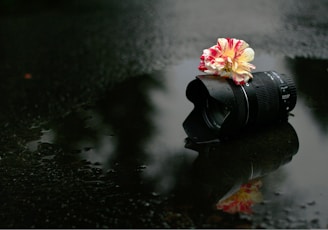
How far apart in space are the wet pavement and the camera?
82mm

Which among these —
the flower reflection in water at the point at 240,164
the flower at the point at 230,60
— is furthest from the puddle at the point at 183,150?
the flower at the point at 230,60

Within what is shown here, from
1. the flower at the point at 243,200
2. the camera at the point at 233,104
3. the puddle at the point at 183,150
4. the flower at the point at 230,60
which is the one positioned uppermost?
the flower at the point at 230,60

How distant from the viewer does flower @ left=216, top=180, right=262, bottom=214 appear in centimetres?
246

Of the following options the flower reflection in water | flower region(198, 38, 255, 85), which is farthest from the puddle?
flower region(198, 38, 255, 85)

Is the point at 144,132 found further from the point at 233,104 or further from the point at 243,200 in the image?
the point at 243,200

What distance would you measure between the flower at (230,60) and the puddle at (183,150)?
1.22ft

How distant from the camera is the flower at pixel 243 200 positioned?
8.05ft

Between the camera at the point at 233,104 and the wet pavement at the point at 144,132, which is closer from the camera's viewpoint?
the wet pavement at the point at 144,132

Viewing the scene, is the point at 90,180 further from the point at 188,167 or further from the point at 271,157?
the point at 271,157

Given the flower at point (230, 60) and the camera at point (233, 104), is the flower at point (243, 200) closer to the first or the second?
the camera at point (233, 104)

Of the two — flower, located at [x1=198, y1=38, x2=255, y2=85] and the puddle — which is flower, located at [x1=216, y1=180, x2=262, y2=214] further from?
flower, located at [x1=198, y1=38, x2=255, y2=85]

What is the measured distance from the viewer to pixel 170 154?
3031 millimetres

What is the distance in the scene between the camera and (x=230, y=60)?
3014mm

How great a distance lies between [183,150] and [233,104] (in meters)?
0.39
